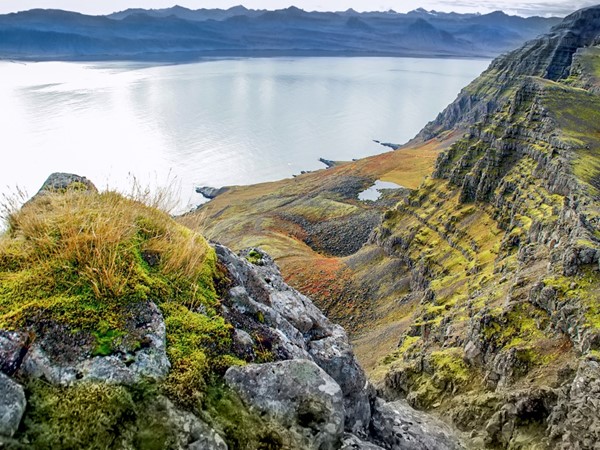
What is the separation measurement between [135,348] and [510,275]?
3052 centimetres

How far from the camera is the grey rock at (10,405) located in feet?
19.5

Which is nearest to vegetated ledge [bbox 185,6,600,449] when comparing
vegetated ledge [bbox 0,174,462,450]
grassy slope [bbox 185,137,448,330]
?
grassy slope [bbox 185,137,448,330]

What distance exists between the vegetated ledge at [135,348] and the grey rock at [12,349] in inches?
0.6

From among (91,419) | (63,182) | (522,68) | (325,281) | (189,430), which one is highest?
(522,68)

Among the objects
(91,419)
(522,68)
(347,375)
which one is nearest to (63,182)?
(91,419)

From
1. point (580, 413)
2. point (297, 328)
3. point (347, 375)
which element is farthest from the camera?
point (580, 413)

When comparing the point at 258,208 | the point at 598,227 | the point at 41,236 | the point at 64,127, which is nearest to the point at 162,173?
the point at 258,208

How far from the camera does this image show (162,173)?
137750 millimetres

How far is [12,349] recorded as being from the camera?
6.74 metres

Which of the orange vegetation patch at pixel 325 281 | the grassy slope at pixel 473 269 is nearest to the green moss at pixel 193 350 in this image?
the grassy slope at pixel 473 269

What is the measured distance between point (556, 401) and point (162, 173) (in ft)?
436

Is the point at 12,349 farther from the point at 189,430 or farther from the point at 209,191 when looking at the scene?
the point at 209,191

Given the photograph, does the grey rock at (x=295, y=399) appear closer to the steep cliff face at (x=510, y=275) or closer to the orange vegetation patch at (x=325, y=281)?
the steep cliff face at (x=510, y=275)

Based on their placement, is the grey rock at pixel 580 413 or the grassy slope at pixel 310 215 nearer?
the grey rock at pixel 580 413
